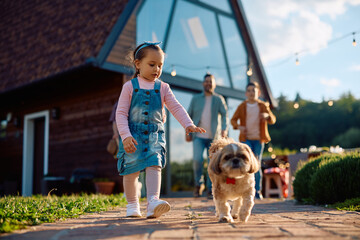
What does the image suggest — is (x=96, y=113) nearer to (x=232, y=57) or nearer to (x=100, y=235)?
(x=232, y=57)

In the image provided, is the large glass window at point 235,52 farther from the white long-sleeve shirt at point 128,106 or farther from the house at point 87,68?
the white long-sleeve shirt at point 128,106

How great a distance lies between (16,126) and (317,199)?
10.1 metres

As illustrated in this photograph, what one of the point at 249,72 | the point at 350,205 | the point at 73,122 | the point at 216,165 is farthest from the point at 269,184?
the point at 216,165

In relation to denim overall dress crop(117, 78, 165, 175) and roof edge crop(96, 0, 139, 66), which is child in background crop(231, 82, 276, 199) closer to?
roof edge crop(96, 0, 139, 66)

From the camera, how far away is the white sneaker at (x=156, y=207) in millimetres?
3311

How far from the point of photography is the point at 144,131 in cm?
355

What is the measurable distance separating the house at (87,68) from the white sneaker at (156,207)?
528 cm

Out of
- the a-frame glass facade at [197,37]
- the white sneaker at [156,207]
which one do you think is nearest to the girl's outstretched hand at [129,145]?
the white sneaker at [156,207]

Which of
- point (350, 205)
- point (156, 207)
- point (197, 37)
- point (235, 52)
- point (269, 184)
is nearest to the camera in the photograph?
point (156, 207)

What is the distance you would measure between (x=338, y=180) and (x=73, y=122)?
7.49 meters

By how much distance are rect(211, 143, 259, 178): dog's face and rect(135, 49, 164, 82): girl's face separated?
1007 millimetres

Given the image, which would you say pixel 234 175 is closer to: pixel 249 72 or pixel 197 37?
pixel 197 37

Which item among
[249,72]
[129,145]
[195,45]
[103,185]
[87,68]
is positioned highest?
[195,45]

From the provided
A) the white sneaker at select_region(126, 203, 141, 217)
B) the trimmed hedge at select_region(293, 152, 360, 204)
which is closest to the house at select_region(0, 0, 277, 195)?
the trimmed hedge at select_region(293, 152, 360, 204)
